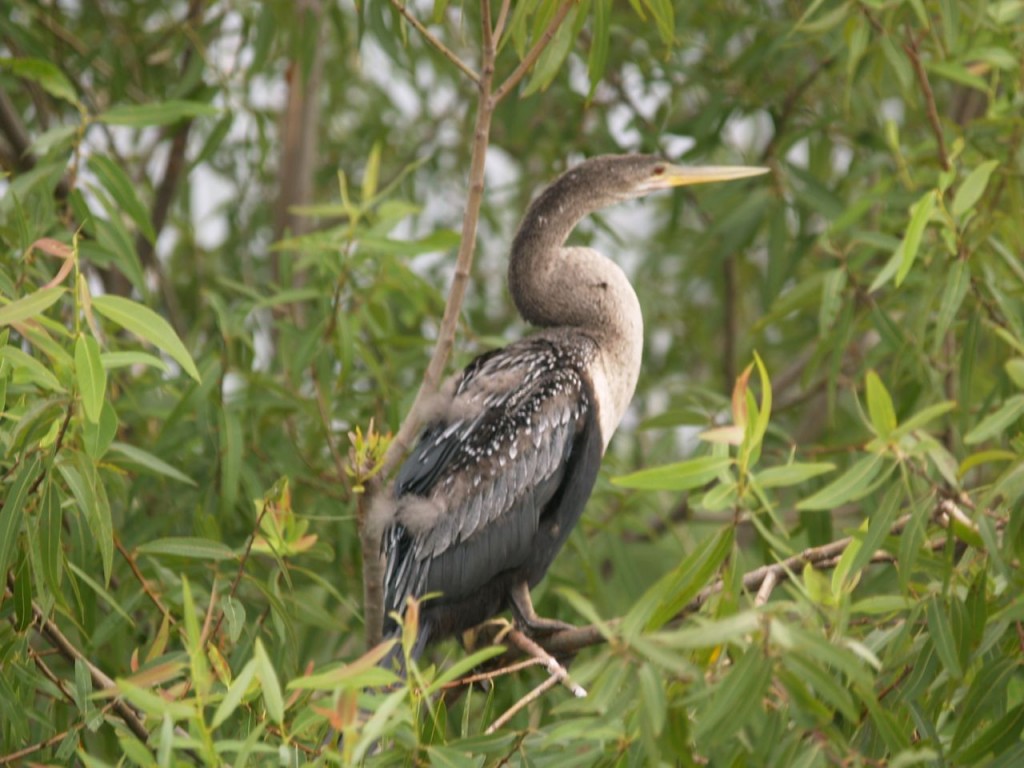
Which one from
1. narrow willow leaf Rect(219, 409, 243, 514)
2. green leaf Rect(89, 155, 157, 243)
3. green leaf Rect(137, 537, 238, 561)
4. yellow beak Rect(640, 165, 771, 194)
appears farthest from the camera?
yellow beak Rect(640, 165, 771, 194)

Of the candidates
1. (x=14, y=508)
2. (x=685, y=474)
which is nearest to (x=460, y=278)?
(x=685, y=474)

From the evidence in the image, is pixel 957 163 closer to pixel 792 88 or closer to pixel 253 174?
pixel 792 88

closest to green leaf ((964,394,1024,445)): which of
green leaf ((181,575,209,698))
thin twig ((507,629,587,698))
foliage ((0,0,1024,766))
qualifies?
foliage ((0,0,1024,766))

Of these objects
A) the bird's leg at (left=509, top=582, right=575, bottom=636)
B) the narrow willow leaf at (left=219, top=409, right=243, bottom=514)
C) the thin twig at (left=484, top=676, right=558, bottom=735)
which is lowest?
the bird's leg at (left=509, top=582, right=575, bottom=636)

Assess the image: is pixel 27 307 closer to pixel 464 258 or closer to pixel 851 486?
pixel 464 258

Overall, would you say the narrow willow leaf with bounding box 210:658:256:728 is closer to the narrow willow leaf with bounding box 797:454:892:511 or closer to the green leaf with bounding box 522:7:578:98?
the narrow willow leaf with bounding box 797:454:892:511

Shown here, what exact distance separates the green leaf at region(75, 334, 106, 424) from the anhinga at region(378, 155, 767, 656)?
2.71 feet

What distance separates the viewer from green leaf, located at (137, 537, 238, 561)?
252 cm

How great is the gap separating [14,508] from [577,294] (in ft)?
4.45

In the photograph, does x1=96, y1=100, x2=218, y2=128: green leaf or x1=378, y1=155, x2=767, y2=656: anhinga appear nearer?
x1=378, y1=155, x2=767, y2=656: anhinga

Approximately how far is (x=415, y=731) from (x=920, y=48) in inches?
97.7

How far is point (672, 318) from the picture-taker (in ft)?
18.3

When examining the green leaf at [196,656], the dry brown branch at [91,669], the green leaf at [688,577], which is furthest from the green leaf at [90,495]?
the green leaf at [688,577]

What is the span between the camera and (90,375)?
6.75 ft
